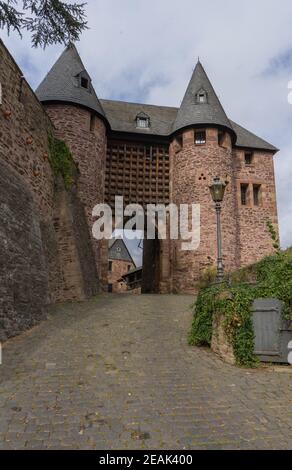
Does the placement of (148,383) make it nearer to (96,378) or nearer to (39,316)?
(96,378)

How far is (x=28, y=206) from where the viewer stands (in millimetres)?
10117

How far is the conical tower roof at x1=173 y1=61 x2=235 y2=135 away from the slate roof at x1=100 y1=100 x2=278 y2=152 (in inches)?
→ 51.2

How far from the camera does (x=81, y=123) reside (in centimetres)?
1705

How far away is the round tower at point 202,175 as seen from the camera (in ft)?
58.6

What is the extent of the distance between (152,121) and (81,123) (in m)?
5.91

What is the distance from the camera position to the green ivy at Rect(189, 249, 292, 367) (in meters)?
6.25

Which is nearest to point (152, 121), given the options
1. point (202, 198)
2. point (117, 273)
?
point (202, 198)

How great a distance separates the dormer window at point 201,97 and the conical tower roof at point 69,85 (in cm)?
563

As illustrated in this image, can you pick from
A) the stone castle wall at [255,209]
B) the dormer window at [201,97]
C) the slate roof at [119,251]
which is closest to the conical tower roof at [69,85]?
the dormer window at [201,97]

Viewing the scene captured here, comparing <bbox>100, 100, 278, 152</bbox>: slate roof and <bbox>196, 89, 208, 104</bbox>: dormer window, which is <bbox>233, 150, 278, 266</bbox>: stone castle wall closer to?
<bbox>100, 100, 278, 152</bbox>: slate roof

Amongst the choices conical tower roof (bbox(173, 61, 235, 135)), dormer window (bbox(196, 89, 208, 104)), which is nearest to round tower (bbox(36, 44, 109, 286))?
conical tower roof (bbox(173, 61, 235, 135))

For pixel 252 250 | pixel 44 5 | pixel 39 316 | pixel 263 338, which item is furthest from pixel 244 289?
pixel 252 250

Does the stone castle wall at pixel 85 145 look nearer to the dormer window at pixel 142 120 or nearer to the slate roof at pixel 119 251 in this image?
the dormer window at pixel 142 120
